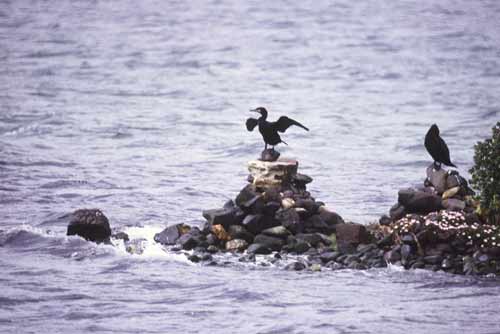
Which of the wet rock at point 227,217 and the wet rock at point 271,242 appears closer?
the wet rock at point 271,242

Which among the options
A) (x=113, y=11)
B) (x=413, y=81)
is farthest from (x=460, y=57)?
(x=113, y=11)

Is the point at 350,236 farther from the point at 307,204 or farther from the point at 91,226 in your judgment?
the point at 91,226

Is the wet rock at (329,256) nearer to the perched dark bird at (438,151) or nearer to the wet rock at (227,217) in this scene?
the wet rock at (227,217)

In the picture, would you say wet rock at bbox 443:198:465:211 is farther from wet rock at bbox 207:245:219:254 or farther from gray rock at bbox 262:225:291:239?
wet rock at bbox 207:245:219:254

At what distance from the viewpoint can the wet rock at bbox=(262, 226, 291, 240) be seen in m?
29.2

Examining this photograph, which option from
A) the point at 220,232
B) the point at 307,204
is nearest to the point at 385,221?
the point at 307,204

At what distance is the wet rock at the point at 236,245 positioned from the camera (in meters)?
29.1

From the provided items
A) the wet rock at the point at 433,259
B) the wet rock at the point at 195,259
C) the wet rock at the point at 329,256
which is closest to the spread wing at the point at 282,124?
the wet rock at the point at 329,256

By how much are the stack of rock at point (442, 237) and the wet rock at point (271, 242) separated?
242 cm

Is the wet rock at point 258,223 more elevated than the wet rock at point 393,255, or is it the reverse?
the wet rock at point 258,223

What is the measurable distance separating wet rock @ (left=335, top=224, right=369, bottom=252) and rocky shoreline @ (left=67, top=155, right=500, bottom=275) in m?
0.02

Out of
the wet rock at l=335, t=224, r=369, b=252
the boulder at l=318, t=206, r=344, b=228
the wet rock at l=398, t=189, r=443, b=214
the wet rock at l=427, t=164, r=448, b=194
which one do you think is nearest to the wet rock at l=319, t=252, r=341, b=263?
the wet rock at l=335, t=224, r=369, b=252

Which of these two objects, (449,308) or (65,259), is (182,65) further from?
(449,308)

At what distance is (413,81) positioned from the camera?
77.6 meters
